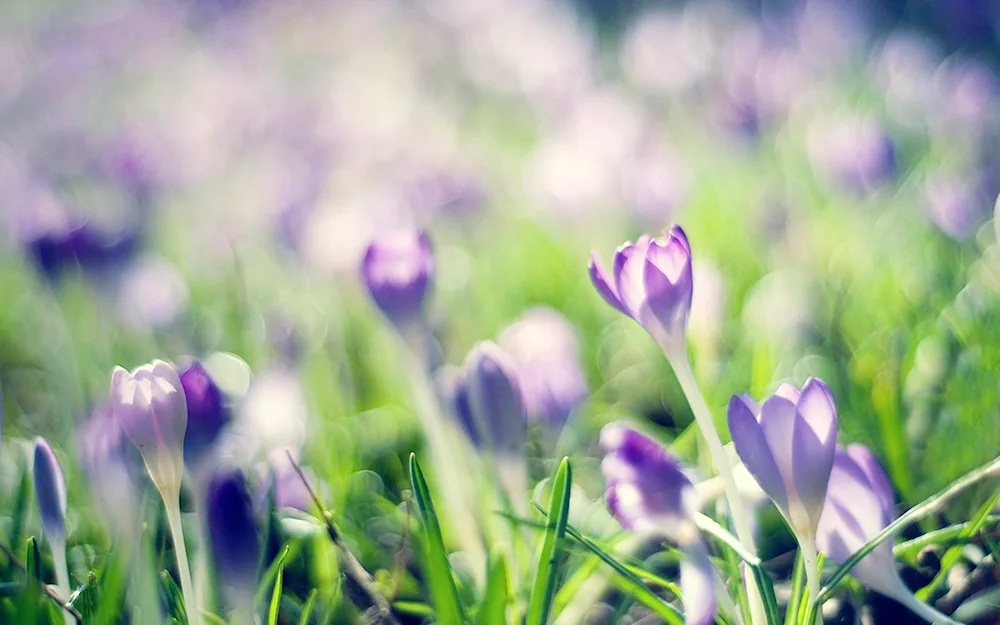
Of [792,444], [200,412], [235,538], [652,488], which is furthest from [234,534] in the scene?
[792,444]

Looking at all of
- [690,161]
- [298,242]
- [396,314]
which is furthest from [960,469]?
[690,161]

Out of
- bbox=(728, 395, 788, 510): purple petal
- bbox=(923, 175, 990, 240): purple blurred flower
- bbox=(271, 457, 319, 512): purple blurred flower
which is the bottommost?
bbox=(271, 457, 319, 512): purple blurred flower

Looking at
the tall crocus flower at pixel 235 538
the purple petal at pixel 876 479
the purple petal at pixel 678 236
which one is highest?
the purple petal at pixel 678 236

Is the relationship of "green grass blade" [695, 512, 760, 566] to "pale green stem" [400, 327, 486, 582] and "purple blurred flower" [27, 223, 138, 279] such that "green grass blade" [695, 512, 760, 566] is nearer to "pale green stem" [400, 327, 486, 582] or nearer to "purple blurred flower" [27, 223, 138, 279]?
"pale green stem" [400, 327, 486, 582]

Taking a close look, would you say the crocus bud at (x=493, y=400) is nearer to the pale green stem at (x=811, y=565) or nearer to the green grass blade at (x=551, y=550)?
the green grass blade at (x=551, y=550)

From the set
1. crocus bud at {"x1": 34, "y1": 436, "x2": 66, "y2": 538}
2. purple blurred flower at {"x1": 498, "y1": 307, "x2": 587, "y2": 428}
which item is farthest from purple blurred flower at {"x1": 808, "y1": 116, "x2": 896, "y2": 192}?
crocus bud at {"x1": 34, "y1": 436, "x2": 66, "y2": 538}

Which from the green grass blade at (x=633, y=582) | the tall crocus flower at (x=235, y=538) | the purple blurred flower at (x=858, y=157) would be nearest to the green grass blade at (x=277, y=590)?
the tall crocus flower at (x=235, y=538)
